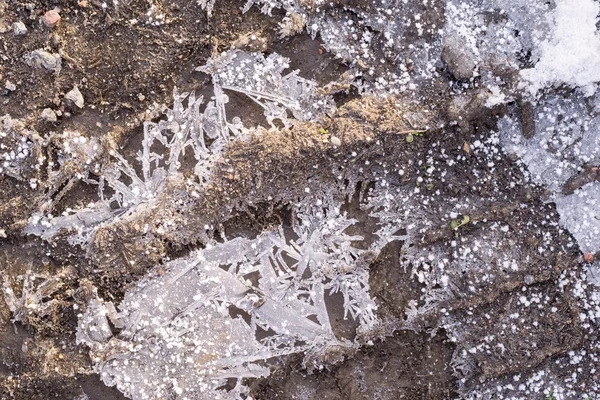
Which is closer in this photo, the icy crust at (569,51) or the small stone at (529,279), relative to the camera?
the icy crust at (569,51)

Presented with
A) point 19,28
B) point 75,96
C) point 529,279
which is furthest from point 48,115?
point 529,279

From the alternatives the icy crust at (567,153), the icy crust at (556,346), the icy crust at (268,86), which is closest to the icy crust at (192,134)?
the icy crust at (268,86)

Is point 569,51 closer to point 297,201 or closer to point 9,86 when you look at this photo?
point 297,201

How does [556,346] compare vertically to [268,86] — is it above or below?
below

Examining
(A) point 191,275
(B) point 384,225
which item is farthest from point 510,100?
(A) point 191,275

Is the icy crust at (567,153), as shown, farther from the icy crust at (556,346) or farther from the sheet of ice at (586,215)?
the icy crust at (556,346)

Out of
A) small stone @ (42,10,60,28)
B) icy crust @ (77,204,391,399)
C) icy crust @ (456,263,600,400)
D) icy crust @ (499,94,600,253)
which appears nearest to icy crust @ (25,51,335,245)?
icy crust @ (77,204,391,399)
